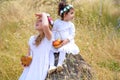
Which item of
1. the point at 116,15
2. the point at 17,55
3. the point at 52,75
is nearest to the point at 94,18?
the point at 116,15

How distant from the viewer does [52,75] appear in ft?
17.1

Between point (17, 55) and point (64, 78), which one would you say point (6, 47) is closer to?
point (17, 55)

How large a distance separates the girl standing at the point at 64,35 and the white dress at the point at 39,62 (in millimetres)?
73

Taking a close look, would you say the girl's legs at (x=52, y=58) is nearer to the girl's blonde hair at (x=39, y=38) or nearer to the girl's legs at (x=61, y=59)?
the girl's legs at (x=61, y=59)

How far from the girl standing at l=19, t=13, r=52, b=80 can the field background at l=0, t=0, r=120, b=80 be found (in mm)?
727

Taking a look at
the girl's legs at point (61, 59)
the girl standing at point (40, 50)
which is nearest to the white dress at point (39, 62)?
the girl standing at point (40, 50)

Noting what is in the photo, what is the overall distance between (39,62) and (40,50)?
147 mm

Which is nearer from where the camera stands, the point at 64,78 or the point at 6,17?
the point at 64,78

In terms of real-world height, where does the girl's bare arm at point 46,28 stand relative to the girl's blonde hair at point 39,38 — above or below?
above

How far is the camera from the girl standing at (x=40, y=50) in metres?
5.20

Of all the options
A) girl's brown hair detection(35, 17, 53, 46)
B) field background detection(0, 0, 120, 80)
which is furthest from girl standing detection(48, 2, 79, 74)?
field background detection(0, 0, 120, 80)

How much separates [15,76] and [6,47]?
1252 millimetres

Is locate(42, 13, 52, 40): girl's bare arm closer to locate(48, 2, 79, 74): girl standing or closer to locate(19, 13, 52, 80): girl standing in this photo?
locate(19, 13, 52, 80): girl standing

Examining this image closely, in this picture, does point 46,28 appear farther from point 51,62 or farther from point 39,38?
point 51,62
